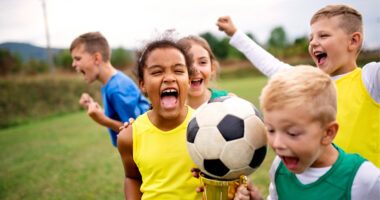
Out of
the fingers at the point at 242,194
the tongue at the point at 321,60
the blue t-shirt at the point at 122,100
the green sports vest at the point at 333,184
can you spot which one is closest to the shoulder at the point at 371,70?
the tongue at the point at 321,60

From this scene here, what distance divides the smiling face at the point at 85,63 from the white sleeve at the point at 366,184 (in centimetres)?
352

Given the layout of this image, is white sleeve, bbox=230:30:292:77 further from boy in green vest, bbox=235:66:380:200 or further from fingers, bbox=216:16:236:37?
boy in green vest, bbox=235:66:380:200

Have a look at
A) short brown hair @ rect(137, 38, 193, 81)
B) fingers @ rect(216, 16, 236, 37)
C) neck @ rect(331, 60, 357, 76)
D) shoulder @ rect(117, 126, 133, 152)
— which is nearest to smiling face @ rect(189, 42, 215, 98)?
fingers @ rect(216, 16, 236, 37)

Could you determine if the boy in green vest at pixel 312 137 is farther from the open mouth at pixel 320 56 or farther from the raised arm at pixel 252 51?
the raised arm at pixel 252 51

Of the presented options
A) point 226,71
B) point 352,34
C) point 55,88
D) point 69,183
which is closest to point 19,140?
point 69,183

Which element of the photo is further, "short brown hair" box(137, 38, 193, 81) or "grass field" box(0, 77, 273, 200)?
"grass field" box(0, 77, 273, 200)

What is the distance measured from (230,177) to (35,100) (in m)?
17.1

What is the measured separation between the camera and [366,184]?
156cm

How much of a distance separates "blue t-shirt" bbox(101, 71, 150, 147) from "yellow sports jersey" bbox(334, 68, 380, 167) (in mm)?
2329

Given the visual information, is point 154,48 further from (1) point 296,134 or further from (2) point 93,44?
(2) point 93,44

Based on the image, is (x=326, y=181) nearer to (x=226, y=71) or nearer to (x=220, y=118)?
(x=220, y=118)

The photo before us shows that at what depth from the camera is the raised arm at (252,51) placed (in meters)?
3.03

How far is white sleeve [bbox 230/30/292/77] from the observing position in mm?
3027

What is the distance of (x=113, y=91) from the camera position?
400cm
